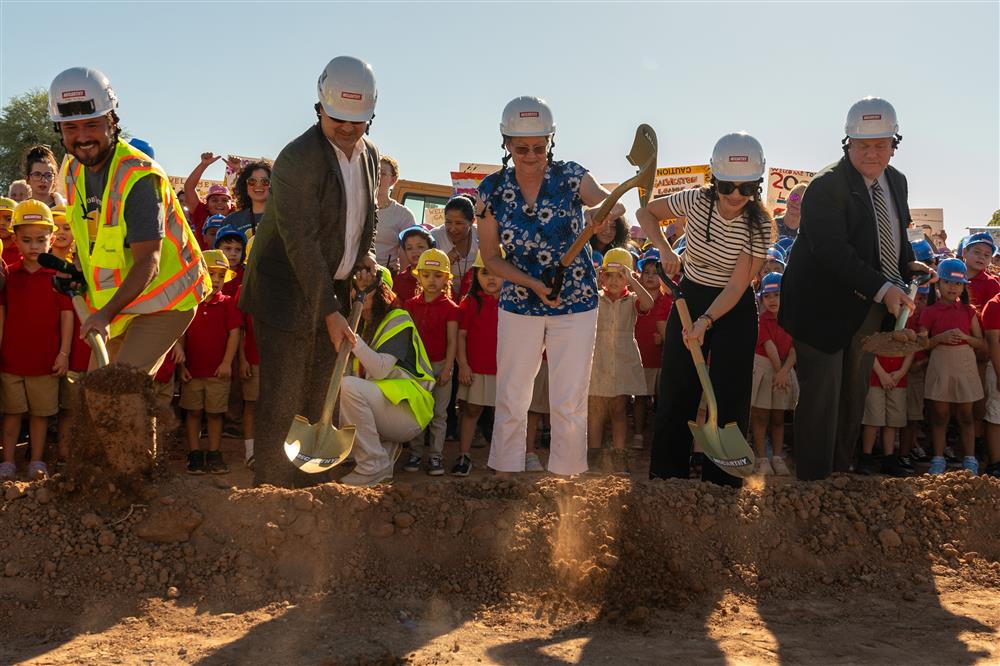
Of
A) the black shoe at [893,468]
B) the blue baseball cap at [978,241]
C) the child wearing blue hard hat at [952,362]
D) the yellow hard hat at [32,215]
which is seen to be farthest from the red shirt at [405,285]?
the blue baseball cap at [978,241]

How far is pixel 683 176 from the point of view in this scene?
43.2ft

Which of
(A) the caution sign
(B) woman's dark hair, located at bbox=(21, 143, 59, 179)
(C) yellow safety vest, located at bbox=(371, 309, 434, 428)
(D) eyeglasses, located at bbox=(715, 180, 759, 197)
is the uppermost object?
(A) the caution sign

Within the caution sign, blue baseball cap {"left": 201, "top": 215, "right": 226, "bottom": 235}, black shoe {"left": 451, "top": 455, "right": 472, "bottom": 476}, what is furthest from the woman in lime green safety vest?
the caution sign

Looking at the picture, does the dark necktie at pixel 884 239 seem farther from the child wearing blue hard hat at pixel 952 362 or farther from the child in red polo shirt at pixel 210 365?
the child in red polo shirt at pixel 210 365

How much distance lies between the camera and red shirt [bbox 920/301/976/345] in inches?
293

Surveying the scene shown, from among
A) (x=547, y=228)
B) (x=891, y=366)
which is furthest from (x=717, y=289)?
(x=891, y=366)

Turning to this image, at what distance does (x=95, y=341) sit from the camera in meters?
4.24

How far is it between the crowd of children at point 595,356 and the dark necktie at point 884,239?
1974 mm

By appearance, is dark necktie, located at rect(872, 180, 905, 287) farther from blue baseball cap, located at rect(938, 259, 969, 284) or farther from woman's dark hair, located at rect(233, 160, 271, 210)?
woman's dark hair, located at rect(233, 160, 271, 210)

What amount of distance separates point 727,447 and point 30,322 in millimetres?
4233

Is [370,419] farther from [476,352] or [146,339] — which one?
[146,339]

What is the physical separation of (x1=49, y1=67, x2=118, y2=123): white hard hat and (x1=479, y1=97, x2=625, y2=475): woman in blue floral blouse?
1.77 meters

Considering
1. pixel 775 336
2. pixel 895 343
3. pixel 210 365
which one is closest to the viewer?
pixel 895 343

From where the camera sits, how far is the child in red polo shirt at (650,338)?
25.9 ft
